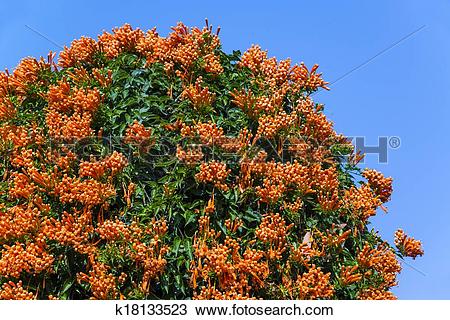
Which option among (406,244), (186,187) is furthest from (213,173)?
(406,244)

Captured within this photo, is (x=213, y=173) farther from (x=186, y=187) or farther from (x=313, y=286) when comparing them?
(x=313, y=286)

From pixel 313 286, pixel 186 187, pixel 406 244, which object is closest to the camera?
pixel 313 286

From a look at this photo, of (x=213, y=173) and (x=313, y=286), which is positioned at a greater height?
(x=213, y=173)

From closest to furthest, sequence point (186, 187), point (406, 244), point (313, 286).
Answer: point (313, 286) → point (186, 187) → point (406, 244)

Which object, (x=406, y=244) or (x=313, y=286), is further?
(x=406, y=244)

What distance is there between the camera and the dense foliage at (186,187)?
590cm

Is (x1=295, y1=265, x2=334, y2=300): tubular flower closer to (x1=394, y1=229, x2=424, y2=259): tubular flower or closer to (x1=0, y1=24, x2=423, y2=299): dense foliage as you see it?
(x1=0, y1=24, x2=423, y2=299): dense foliage

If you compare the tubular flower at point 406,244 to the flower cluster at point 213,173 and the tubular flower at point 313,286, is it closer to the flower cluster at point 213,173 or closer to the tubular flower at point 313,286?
the tubular flower at point 313,286

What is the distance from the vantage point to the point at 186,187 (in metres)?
6.18

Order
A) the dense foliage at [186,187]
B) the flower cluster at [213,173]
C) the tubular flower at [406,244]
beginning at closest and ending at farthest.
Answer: the dense foliage at [186,187]
the flower cluster at [213,173]
the tubular flower at [406,244]

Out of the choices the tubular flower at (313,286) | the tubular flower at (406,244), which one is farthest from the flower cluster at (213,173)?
the tubular flower at (406,244)

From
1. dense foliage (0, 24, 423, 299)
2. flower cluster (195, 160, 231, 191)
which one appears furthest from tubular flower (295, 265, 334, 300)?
flower cluster (195, 160, 231, 191)
